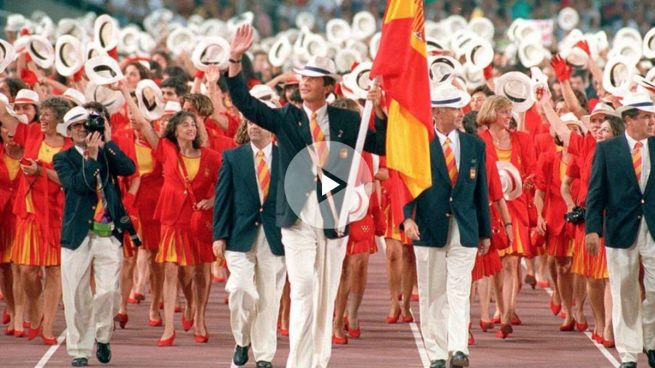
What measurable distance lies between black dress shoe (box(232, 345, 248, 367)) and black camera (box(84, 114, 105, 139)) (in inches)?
84.1

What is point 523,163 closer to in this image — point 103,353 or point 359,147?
point 103,353

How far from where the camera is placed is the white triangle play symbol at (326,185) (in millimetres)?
14992

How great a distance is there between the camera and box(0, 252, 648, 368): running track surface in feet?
56.4

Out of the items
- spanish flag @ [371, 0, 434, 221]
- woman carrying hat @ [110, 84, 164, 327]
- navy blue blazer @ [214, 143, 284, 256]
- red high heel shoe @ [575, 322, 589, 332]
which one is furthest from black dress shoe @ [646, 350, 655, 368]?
woman carrying hat @ [110, 84, 164, 327]

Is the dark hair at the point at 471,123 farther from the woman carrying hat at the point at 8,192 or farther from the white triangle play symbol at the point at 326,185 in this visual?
the white triangle play symbol at the point at 326,185

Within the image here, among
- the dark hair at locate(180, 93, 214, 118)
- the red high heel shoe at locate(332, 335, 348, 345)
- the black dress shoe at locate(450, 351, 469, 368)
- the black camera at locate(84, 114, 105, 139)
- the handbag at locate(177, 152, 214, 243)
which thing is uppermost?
the dark hair at locate(180, 93, 214, 118)

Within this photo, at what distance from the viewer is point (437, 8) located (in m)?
48.6

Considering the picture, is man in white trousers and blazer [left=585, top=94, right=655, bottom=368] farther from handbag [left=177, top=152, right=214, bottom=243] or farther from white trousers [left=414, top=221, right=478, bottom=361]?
handbag [left=177, top=152, right=214, bottom=243]

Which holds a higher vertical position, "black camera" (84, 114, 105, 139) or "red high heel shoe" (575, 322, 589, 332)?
"black camera" (84, 114, 105, 139)

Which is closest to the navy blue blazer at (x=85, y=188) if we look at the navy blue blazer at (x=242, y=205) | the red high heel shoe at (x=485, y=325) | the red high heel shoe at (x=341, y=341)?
the navy blue blazer at (x=242, y=205)

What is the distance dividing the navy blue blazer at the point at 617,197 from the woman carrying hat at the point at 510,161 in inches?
104

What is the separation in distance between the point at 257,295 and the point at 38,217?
118 inches

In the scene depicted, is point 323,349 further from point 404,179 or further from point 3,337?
point 3,337

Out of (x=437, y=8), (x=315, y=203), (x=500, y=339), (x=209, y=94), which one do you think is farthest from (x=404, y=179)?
(x=437, y=8)
